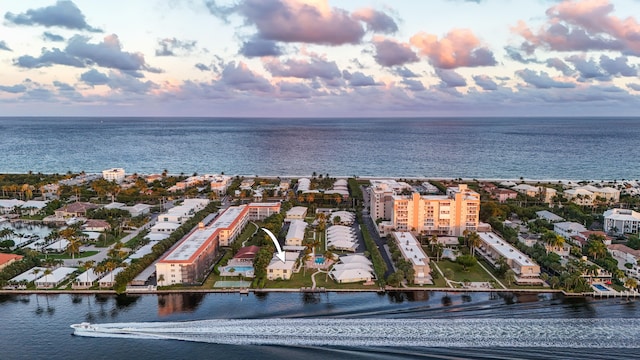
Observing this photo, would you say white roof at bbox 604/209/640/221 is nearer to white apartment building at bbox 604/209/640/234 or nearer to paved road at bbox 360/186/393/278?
white apartment building at bbox 604/209/640/234

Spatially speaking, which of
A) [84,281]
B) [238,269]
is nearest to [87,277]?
[84,281]

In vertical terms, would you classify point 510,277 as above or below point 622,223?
below

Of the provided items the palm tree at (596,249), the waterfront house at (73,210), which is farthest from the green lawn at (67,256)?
the palm tree at (596,249)

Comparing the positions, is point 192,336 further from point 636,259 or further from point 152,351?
point 636,259

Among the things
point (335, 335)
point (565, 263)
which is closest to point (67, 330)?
point (335, 335)

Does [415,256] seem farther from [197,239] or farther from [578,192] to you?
[578,192]
